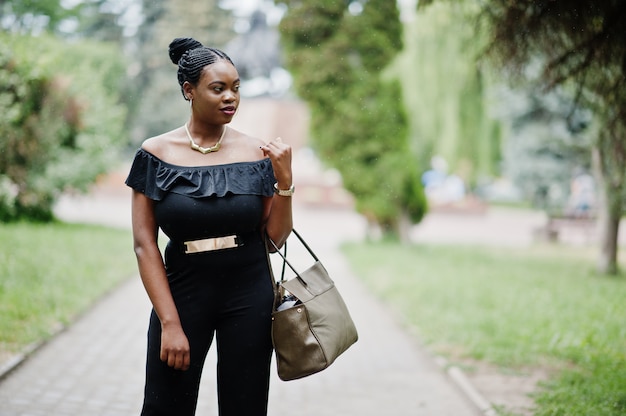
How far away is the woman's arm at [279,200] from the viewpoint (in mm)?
2770

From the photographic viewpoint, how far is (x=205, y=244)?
8.94 ft

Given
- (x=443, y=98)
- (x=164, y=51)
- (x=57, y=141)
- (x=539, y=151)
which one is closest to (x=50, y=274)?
(x=57, y=141)

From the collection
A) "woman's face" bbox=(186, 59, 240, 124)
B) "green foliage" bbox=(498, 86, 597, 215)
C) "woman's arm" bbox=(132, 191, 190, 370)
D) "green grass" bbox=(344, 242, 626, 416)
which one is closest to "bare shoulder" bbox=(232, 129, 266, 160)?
"woman's face" bbox=(186, 59, 240, 124)

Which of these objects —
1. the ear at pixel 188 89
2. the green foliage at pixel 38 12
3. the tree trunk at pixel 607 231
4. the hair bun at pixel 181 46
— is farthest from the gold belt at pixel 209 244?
the green foliage at pixel 38 12

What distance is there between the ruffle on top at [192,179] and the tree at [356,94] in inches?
549

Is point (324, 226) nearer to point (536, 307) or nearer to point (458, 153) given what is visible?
point (458, 153)

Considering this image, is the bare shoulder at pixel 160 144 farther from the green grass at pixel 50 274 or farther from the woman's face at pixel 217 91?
the green grass at pixel 50 274

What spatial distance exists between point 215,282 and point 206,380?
148 inches

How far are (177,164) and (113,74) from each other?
116ft

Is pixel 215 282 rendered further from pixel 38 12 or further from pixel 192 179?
pixel 38 12

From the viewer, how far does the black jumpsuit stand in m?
2.70

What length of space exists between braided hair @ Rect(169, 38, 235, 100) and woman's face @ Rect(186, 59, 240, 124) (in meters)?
0.02

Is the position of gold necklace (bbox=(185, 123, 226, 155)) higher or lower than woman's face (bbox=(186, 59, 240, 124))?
lower

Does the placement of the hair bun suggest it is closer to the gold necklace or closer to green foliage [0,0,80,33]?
the gold necklace
